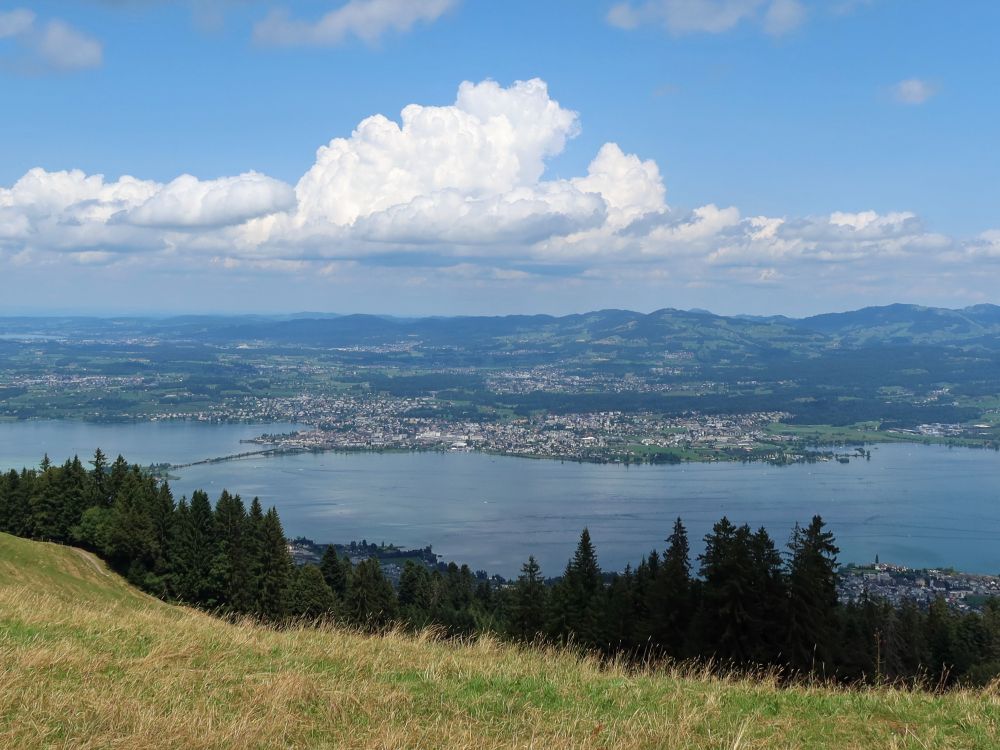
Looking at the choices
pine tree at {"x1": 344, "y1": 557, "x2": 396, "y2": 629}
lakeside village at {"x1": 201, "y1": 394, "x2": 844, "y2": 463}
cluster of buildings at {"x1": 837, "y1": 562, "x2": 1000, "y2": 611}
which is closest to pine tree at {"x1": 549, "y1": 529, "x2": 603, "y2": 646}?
pine tree at {"x1": 344, "y1": 557, "x2": 396, "y2": 629}

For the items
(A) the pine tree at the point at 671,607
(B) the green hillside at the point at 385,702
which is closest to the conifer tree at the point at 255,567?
(A) the pine tree at the point at 671,607

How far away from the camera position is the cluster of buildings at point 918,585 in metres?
47.5

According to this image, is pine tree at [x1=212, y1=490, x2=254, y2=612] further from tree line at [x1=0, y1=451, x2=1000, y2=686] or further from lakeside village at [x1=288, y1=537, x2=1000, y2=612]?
lakeside village at [x1=288, y1=537, x2=1000, y2=612]

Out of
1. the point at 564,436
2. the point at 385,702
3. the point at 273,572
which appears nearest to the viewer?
the point at 385,702

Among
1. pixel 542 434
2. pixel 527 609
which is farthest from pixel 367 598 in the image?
pixel 542 434

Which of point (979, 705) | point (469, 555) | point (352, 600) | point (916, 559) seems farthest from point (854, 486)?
point (979, 705)

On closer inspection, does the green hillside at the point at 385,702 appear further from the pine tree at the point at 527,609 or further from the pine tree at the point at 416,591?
the pine tree at the point at 416,591

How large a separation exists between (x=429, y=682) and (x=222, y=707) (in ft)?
→ 6.03

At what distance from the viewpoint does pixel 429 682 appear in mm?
6684

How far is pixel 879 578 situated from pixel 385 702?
185 feet

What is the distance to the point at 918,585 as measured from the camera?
51.8 m

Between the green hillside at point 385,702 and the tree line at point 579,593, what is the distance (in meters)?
8.44

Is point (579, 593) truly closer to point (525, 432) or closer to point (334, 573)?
point (334, 573)

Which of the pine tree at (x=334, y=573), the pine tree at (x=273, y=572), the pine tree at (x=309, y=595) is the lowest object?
the pine tree at (x=334, y=573)
